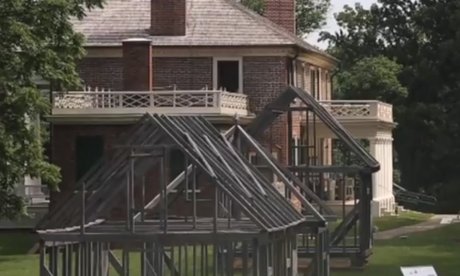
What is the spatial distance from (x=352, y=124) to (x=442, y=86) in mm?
18739

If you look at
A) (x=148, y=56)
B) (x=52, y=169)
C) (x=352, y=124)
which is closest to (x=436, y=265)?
(x=52, y=169)

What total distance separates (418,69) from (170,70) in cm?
2521

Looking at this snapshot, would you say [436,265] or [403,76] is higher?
[403,76]

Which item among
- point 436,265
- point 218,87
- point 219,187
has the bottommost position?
point 436,265

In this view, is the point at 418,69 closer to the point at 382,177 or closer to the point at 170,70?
the point at 382,177

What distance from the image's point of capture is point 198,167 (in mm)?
18078

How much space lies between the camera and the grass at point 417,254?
29297 mm

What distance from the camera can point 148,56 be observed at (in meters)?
44.9

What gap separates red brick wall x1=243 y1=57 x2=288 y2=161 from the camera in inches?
1841

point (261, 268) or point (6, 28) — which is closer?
point (261, 268)

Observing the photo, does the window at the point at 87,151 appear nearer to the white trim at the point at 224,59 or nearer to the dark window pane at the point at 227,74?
the white trim at the point at 224,59

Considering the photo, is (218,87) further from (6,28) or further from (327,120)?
(327,120)

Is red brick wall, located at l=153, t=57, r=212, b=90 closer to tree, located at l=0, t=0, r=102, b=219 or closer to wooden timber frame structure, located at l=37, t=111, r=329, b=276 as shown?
tree, located at l=0, t=0, r=102, b=219

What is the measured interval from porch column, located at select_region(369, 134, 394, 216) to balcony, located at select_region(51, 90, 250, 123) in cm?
929
